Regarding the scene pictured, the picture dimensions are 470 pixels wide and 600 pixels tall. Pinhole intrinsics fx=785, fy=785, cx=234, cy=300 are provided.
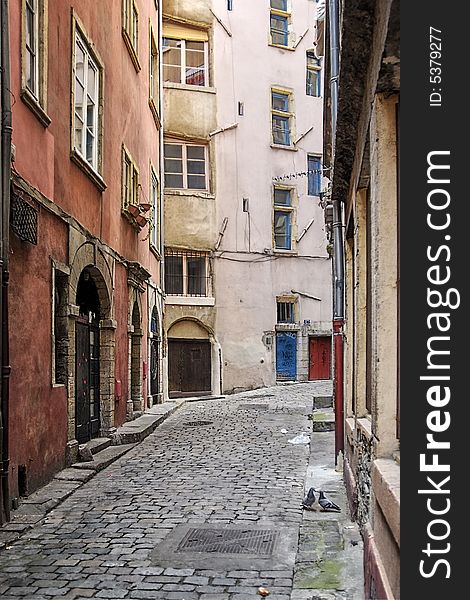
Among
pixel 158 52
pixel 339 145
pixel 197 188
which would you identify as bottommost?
pixel 339 145

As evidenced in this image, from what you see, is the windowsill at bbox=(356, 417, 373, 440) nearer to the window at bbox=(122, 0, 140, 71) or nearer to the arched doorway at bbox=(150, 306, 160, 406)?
the window at bbox=(122, 0, 140, 71)

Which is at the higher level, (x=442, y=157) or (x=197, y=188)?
(x=197, y=188)

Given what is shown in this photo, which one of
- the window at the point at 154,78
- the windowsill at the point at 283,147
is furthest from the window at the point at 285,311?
the window at the point at 154,78

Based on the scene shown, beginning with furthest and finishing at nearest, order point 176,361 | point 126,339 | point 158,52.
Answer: point 176,361, point 158,52, point 126,339

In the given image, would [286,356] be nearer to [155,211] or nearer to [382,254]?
[155,211]

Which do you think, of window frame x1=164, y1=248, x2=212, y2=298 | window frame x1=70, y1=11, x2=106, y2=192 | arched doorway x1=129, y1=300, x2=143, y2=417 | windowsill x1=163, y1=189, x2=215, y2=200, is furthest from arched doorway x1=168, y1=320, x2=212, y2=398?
window frame x1=70, y1=11, x2=106, y2=192

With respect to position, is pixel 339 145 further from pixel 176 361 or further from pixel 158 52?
pixel 176 361

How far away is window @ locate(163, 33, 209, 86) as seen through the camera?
26.5m

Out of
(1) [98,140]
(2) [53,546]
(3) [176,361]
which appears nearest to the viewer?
(2) [53,546]

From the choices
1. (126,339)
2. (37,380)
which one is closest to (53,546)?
(37,380)

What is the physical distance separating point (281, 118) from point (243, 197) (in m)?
4.14

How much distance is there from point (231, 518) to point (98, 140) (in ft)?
24.3

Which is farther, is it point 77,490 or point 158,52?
point 158,52

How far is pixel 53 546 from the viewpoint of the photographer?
6.59 metres
